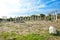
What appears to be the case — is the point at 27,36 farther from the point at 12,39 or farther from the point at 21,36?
the point at 12,39

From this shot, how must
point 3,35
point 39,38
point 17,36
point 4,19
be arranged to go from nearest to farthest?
point 39,38 < point 17,36 < point 3,35 < point 4,19

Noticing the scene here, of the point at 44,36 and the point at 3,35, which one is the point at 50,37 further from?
the point at 3,35

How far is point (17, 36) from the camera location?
39.3 ft

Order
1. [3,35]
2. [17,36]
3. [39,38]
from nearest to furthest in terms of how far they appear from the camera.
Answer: [39,38] → [17,36] → [3,35]

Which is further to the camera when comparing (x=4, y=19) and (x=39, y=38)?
(x=4, y=19)

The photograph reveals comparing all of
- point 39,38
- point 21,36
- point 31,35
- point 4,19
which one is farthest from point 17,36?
point 4,19

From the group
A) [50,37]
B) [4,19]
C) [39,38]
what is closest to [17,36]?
[39,38]

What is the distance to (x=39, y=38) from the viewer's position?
36.5 ft

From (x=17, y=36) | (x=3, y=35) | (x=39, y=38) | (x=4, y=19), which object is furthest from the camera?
(x=4, y=19)

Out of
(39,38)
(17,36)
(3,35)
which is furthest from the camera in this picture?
(3,35)

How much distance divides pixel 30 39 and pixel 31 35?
1.90 ft

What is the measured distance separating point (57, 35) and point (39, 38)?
1.98 m

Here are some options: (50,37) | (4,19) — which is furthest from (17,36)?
(4,19)

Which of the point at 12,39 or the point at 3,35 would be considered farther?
the point at 3,35
